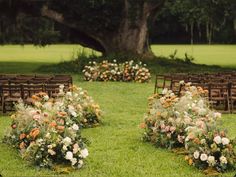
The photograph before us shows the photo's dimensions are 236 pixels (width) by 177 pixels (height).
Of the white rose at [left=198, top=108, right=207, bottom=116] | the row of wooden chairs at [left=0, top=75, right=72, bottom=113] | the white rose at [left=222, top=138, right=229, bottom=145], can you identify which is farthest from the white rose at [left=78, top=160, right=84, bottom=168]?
the row of wooden chairs at [left=0, top=75, right=72, bottom=113]

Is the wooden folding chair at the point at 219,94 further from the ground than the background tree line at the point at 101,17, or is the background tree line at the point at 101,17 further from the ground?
the background tree line at the point at 101,17

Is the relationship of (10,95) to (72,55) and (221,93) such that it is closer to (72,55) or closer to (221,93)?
(221,93)

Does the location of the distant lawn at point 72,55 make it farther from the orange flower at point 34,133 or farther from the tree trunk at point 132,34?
the orange flower at point 34,133

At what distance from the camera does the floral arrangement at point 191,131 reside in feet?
31.4

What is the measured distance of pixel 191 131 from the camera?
10.1 metres

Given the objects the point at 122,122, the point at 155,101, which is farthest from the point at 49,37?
the point at 155,101

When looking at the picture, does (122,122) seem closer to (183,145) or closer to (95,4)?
(183,145)

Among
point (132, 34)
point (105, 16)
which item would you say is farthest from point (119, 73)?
point (105, 16)

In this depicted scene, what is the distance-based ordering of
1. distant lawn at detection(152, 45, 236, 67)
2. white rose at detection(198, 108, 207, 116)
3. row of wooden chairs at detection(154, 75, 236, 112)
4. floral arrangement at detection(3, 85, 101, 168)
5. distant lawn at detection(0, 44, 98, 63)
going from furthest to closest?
distant lawn at detection(0, 44, 98, 63)
distant lawn at detection(152, 45, 236, 67)
row of wooden chairs at detection(154, 75, 236, 112)
white rose at detection(198, 108, 207, 116)
floral arrangement at detection(3, 85, 101, 168)

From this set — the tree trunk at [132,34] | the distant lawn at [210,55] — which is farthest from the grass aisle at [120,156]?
the distant lawn at [210,55]

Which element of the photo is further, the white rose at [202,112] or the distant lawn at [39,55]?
the distant lawn at [39,55]

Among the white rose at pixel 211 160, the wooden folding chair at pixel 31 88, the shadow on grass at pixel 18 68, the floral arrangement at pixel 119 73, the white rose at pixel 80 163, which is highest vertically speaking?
the wooden folding chair at pixel 31 88

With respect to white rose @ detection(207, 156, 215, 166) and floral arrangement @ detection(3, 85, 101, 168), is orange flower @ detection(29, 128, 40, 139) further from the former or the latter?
white rose @ detection(207, 156, 215, 166)

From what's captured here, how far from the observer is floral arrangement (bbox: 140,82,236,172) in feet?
31.4
